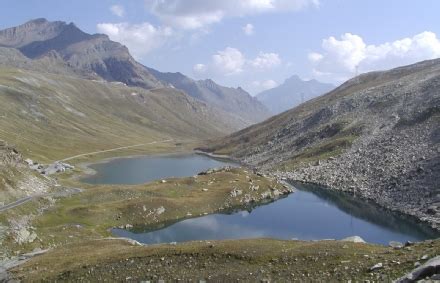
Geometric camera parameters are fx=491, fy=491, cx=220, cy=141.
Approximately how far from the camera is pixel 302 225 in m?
99.4

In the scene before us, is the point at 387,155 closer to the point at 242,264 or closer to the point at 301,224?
the point at 301,224

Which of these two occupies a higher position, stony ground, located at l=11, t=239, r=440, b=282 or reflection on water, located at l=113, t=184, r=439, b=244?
stony ground, located at l=11, t=239, r=440, b=282

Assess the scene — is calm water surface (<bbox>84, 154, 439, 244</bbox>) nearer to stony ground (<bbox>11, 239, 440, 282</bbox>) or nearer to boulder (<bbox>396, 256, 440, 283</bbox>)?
stony ground (<bbox>11, 239, 440, 282</bbox>)

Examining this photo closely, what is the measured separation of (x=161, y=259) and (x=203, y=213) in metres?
61.2

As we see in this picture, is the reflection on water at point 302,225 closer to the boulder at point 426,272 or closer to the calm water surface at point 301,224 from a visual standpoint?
the calm water surface at point 301,224

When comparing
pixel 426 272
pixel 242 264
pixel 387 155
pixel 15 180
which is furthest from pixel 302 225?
pixel 426 272

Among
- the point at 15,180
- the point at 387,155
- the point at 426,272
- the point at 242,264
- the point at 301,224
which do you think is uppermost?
the point at 426,272

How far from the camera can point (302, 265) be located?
131 feet

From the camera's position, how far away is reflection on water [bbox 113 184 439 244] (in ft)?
288

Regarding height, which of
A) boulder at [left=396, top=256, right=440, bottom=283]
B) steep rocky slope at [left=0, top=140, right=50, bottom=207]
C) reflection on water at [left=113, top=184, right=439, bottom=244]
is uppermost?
boulder at [left=396, top=256, right=440, bottom=283]

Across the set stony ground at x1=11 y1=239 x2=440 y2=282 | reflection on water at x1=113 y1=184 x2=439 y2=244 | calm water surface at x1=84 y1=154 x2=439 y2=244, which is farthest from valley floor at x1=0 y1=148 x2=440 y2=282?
reflection on water at x1=113 y1=184 x2=439 y2=244

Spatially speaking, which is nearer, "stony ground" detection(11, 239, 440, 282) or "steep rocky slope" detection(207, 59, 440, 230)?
"stony ground" detection(11, 239, 440, 282)

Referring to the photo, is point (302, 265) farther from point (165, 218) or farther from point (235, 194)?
point (235, 194)

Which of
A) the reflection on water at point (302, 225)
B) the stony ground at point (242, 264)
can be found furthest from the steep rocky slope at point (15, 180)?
the stony ground at point (242, 264)
